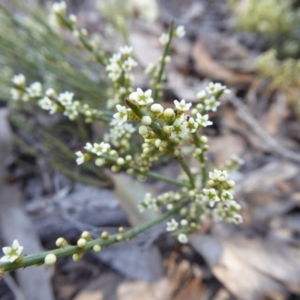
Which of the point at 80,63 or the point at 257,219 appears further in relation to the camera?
the point at 80,63

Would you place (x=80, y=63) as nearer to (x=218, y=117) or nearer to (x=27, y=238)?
(x=218, y=117)

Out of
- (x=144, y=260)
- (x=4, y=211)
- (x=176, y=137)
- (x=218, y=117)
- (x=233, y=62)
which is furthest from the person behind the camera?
(x=233, y=62)

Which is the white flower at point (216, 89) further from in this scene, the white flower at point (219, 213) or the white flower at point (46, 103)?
the white flower at point (46, 103)

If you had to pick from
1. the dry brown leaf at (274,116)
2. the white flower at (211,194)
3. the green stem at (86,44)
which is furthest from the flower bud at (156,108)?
the dry brown leaf at (274,116)

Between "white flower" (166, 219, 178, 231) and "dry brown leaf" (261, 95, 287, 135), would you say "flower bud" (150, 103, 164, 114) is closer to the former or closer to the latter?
"white flower" (166, 219, 178, 231)

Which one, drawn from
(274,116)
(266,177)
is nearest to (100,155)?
(266,177)

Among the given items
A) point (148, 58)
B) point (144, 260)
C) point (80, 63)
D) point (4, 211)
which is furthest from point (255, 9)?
point (4, 211)
